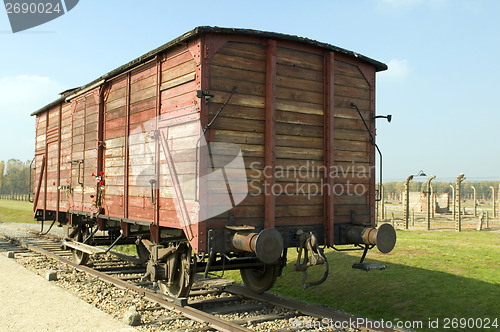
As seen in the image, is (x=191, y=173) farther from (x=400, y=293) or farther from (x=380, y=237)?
(x=400, y=293)

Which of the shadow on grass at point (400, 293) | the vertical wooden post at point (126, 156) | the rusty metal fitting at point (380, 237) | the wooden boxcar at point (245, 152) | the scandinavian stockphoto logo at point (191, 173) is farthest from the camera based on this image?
the vertical wooden post at point (126, 156)

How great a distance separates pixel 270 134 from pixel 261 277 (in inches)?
113

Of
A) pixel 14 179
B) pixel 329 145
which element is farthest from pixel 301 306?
pixel 14 179

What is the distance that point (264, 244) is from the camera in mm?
5441

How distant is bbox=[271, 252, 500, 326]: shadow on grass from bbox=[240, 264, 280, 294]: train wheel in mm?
874

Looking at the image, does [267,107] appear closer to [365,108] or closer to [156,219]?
[365,108]

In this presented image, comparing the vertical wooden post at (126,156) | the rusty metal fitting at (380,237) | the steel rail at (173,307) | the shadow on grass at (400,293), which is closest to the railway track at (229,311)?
the steel rail at (173,307)

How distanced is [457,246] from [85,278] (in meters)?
10.3

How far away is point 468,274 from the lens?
8.52 m

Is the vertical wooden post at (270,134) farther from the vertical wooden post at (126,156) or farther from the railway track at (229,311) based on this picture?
the vertical wooden post at (126,156)

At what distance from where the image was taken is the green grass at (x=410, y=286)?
22.0 feet

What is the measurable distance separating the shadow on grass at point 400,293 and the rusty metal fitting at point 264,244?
7.77 feet

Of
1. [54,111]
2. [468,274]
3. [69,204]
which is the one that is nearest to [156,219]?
[69,204]

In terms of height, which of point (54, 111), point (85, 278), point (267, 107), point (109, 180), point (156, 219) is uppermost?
point (54, 111)
